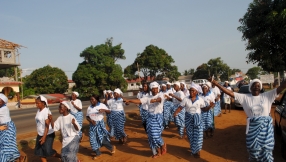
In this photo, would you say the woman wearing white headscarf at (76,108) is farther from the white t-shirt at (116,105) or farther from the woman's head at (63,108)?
the woman's head at (63,108)

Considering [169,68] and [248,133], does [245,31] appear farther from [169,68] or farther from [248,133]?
[169,68]

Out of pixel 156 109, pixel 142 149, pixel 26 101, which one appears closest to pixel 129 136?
pixel 142 149

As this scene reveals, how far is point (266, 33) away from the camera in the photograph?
12.2m

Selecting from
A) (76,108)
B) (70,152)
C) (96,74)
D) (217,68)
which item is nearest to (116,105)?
(76,108)

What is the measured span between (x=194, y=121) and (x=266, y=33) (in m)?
8.83

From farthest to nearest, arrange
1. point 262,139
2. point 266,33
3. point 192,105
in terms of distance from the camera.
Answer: point 266,33 < point 192,105 < point 262,139

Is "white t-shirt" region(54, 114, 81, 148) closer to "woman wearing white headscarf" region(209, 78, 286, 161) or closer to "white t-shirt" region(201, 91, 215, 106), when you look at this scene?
"woman wearing white headscarf" region(209, 78, 286, 161)

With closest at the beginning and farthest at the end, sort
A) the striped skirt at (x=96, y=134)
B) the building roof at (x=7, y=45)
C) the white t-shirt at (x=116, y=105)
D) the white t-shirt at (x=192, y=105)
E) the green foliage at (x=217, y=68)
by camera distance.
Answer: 1. the white t-shirt at (x=192, y=105)
2. the striped skirt at (x=96, y=134)
3. the white t-shirt at (x=116, y=105)
4. the building roof at (x=7, y=45)
5. the green foliage at (x=217, y=68)

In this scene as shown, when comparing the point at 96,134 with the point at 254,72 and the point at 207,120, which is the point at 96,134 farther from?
the point at 254,72

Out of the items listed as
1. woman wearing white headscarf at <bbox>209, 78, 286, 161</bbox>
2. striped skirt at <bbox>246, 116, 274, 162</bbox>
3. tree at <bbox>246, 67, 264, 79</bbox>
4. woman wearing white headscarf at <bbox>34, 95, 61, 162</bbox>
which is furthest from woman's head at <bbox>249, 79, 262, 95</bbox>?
tree at <bbox>246, 67, 264, 79</bbox>

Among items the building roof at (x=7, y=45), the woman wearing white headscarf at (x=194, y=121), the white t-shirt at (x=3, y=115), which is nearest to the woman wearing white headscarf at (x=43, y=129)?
the white t-shirt at (x=3, y=115)

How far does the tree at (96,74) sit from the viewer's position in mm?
35397

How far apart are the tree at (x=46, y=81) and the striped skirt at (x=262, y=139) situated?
41.6m

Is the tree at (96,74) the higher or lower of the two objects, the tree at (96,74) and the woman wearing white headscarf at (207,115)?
the higher
